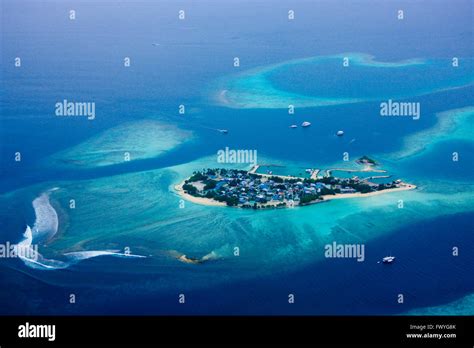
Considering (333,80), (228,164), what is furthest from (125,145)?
(333,80)

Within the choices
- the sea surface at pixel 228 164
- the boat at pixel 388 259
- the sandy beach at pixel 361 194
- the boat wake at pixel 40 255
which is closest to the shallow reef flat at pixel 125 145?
the sea surface at pixel 228 164

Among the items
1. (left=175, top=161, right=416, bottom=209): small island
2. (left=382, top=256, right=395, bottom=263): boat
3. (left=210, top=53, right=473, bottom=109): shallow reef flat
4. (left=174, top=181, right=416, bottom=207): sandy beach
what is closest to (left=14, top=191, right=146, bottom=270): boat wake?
(left=174, top=181, right=416, bottom=207): sandy beach

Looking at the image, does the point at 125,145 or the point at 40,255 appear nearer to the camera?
the point at 40,255

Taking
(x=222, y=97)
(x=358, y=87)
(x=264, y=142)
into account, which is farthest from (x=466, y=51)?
(x=264, y=142)

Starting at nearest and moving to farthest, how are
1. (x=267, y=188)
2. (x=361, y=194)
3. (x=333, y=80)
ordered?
(x=361, y=194)
(x=267, y=188)
(x=333, y=80)

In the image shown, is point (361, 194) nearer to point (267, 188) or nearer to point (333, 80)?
point (267, 188)

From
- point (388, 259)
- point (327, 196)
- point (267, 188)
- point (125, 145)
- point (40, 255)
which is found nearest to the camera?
point (388, 259)

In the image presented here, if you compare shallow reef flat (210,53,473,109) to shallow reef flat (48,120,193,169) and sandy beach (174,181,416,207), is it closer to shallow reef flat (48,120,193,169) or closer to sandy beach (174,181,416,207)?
shallow reef flat (48,120,193,169)
